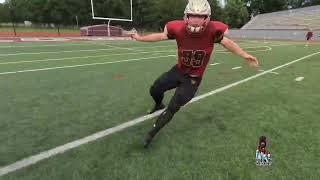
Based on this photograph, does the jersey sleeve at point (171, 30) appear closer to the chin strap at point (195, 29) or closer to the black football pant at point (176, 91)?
the chin strap at point (195, 29)

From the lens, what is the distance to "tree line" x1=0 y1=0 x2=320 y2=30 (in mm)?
39094

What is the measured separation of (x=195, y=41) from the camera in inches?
198

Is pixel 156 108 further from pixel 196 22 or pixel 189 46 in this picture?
pixel 196 22

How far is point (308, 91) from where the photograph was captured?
29.3ft

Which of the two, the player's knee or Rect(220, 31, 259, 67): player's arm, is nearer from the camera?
Rect(220, 31, 259, 67): player's arm

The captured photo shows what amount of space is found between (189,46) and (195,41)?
0.10 m

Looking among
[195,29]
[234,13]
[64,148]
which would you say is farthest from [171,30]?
[234,13]

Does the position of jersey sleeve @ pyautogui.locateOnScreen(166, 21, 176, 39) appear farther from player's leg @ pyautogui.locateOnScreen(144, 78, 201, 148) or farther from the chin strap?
player's leg @ pyautogui.locateOnScreen(144, 78, 201, 148)

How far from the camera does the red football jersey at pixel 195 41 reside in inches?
197

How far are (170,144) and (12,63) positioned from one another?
980cm

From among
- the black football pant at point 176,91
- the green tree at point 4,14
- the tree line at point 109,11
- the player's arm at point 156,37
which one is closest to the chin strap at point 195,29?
the player's arm at point 156,37

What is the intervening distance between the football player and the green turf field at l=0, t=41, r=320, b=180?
1.63 feet

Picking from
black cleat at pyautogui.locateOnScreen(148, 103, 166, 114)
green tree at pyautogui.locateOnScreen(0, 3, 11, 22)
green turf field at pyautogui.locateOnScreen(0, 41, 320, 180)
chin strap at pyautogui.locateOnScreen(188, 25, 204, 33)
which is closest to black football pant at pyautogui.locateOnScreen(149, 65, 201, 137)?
green turf field at pyautogui.locateOnScreen(0, 41, 320, 180)

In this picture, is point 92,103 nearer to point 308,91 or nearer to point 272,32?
point 308,91
